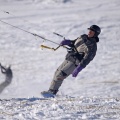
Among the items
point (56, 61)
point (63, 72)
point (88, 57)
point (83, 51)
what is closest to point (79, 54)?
point (83, 51)

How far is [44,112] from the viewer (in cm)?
862

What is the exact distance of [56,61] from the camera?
22.9m

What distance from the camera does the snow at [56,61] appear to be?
907cm

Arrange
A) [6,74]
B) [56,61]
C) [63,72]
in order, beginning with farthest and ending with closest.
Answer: [56,61] → [6,74] → [63,72]

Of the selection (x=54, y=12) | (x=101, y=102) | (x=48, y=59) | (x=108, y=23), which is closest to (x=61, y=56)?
(x=48, y=59)

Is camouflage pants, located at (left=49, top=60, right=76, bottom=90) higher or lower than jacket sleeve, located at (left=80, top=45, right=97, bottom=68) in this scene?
lower

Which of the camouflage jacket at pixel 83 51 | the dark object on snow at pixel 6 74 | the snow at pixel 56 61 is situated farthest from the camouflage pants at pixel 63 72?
the dark object on snow at pixel 6 74

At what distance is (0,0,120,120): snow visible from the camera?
9070mm

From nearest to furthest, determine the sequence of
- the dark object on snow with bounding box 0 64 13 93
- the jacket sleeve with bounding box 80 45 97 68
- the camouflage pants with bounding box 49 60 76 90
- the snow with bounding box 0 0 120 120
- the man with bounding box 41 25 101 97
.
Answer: the snow with bounding box 0 0 120 120, the jacket sleeve with bounding box 80 45 97 68, the man with bounding box 41 25 101 97, the camouflage pants with bounding box 49 60 76 90, the dark object on snow with bounding box 0 64 13 93

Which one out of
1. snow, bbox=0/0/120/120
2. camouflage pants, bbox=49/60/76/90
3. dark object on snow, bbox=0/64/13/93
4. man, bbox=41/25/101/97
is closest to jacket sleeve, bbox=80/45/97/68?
man, bbox=41/25/101/97

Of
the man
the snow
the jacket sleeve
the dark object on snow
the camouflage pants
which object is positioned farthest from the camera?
the dark object on snow

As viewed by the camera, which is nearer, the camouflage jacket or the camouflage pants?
the camouflage jacket

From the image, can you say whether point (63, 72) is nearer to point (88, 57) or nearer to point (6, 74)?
point (88, 57)

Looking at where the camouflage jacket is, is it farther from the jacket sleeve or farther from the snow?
the snow
